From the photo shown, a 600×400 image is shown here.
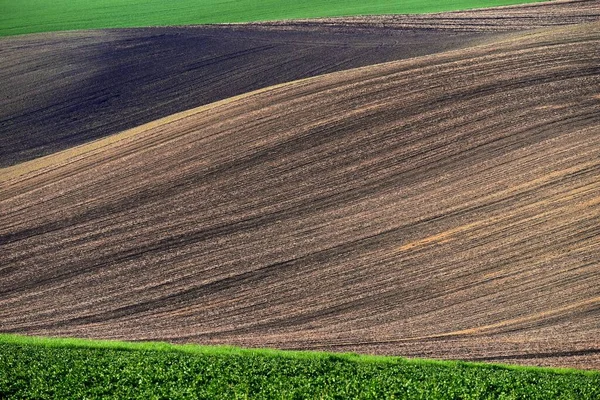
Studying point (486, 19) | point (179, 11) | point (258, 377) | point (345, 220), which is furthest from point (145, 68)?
point (258, 377)

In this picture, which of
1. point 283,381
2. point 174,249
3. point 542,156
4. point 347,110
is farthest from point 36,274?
point 542,156

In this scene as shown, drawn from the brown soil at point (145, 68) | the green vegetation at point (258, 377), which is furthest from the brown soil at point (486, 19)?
the green vegetation at point (258, 377)

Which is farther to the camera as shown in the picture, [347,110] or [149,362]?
[347,110]

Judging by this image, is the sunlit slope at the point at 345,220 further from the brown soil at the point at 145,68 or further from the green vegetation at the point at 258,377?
the brown soil at the point at 145,68

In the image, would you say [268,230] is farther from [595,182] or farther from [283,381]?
[595,182]

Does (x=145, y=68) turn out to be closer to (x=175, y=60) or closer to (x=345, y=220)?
(x=175, y=60)

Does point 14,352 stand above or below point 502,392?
above

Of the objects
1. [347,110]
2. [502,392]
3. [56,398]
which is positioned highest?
[347,110]
